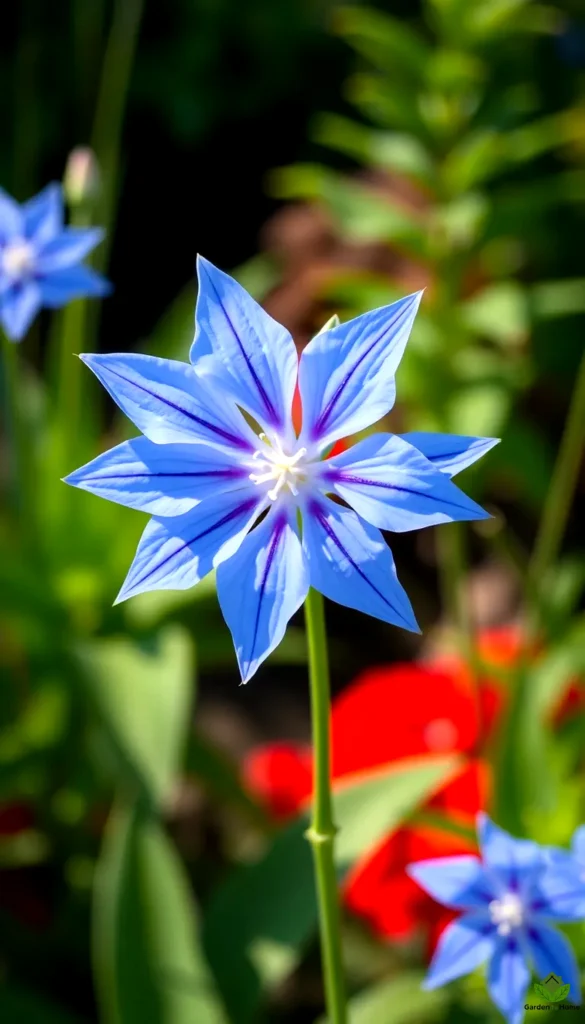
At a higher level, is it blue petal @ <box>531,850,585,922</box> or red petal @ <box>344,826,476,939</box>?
blue petal @ <box>531,850,585,922</box>

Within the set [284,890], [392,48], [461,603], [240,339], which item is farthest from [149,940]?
[392,48]

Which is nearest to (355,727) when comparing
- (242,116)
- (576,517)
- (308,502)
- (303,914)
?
(303,914)

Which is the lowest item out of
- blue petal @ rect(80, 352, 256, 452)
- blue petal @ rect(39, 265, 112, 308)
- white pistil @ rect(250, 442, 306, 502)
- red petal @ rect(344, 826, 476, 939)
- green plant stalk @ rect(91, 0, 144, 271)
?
red petal @ rect(344, 826, 476, 939)

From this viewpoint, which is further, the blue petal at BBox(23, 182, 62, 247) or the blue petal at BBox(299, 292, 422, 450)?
the blue petal at BBox(23, 182, 62, 247)

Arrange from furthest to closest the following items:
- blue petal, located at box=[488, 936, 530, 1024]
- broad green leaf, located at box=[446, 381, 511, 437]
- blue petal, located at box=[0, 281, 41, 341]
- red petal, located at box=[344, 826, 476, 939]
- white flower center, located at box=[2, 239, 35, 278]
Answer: broad green leaf, located at box=[446, 381, 511, 437] < red petal, located at box=[344, 826, 476, 939] < white flower center, located at box=[2, 239, 35, 278] < blue petal, located at box=[0, 281, 41, 341] < blue petal, located at box=[488, 936, 530, 1024]

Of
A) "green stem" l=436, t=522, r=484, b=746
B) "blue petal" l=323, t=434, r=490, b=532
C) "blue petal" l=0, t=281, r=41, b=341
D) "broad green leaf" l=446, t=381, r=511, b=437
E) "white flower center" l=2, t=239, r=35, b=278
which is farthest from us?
"broad green leaf" l=446, t=381, r=511, b=437

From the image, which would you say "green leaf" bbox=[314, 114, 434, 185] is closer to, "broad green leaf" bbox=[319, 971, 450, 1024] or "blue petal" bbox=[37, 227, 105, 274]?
"blue petal" bbox=[37, 227, 105, 274]

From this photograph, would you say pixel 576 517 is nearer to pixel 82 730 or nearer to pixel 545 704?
pixel 545 704

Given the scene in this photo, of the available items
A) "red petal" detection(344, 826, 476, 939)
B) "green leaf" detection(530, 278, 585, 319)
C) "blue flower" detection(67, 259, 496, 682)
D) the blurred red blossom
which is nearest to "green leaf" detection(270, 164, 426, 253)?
A: "green leaf" detection(530, 278, 585, 319)
